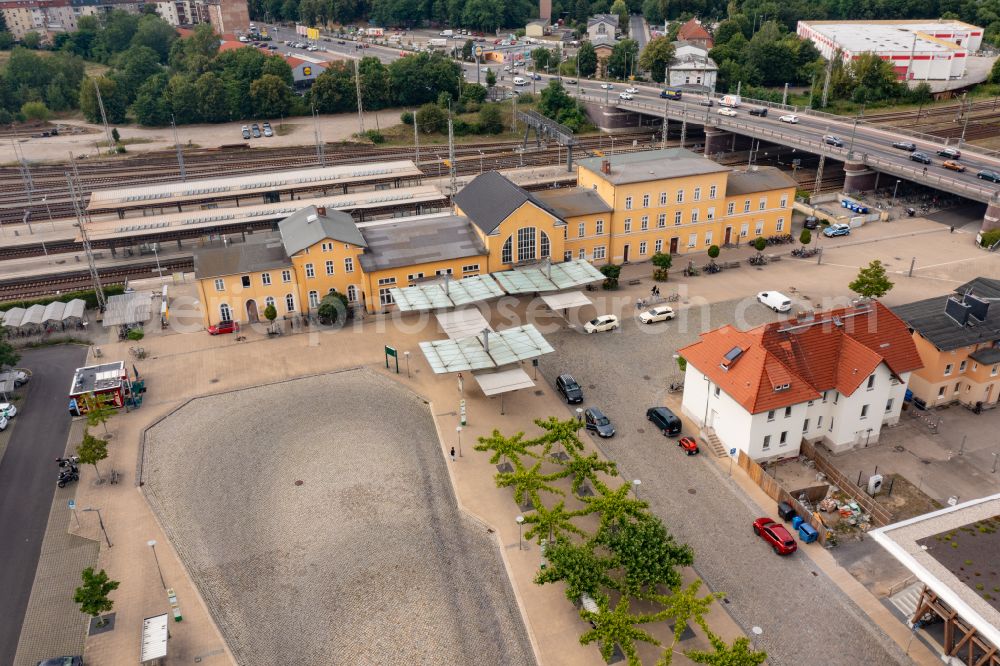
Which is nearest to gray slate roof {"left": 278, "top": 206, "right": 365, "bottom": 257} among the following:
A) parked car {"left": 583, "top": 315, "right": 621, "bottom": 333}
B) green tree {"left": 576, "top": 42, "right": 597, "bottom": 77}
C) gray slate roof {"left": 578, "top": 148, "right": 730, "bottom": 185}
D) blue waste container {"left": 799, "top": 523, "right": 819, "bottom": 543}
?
parked car {"left": 583, "top": 315, "right": 621, "bottom": 333}

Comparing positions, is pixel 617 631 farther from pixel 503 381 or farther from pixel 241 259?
pixel 241 259

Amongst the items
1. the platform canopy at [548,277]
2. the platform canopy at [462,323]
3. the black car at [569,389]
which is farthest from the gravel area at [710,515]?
the platform canopy at [462,323]

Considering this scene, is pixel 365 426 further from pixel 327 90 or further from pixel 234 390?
pixel 327 90

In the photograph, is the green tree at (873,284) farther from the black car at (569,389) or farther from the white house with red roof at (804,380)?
the black car at (569,389)

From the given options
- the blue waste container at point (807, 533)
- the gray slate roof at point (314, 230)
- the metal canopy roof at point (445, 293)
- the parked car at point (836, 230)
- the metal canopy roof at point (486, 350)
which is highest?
the gray slate roof at point (314, 230)

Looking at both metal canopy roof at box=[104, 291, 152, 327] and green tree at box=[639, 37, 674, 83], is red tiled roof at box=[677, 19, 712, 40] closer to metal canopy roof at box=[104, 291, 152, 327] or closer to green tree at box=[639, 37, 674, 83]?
green tree at box=[639, 37, 674, 83]
